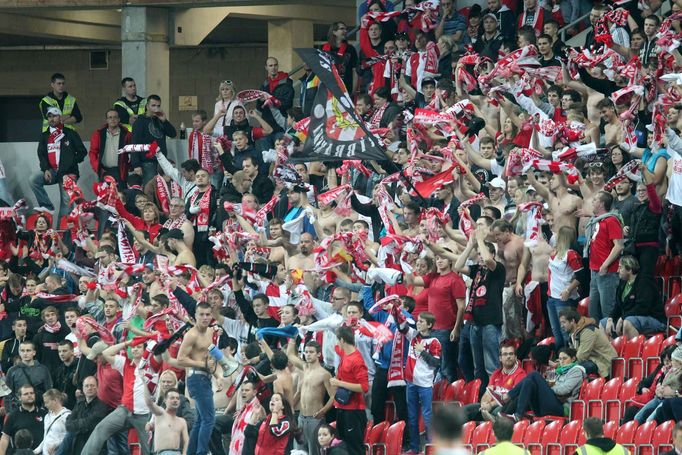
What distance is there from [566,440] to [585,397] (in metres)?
0.57

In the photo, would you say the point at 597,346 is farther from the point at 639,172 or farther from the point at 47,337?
the point at 47,337

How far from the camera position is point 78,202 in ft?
62.9

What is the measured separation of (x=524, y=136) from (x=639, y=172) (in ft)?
6.61

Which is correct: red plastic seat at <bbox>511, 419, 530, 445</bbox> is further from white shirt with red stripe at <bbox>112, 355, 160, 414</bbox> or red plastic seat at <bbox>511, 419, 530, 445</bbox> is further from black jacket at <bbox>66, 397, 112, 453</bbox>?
black jacket at <bbox>66, 397, 112, 453</bbox>

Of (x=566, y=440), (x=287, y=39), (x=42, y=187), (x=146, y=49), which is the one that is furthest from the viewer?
(x=287, y=39)

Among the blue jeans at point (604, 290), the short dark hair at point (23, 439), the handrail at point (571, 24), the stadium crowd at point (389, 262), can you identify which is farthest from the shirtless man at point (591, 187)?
the short dark hair at point (23, 439)

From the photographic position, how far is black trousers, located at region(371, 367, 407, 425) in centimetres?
1346

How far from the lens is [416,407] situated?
13227 mm

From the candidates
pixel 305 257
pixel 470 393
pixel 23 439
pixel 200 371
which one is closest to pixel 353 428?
pixel 470 393

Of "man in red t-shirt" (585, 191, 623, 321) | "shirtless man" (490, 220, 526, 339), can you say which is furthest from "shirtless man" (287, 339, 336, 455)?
"man in red t-shirt" (585, 191, 623, 321)

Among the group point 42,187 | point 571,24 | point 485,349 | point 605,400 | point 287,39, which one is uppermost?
point 571,24

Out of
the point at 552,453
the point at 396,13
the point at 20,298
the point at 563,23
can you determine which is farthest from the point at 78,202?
the point at 552,453

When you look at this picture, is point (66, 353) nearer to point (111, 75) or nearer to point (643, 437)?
point (643, 437)

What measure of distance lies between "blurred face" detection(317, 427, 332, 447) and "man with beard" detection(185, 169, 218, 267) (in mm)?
4892
